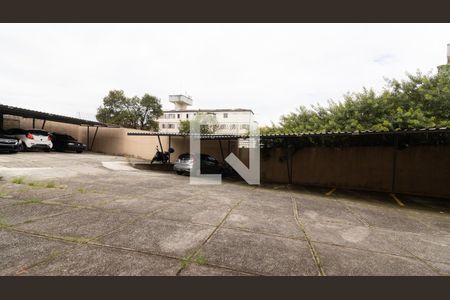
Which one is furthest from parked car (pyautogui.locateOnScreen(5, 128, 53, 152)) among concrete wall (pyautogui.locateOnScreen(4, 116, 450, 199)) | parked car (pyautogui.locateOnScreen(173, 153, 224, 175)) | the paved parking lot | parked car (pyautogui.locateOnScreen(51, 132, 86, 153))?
parked car (pyautogui.locateOnScreen(173, 153, 224, 175))

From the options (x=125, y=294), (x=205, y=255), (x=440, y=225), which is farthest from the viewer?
(x=440, y=225)

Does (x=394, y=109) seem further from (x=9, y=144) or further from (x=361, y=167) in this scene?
(x=9, y=144)

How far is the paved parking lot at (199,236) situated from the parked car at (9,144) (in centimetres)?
712

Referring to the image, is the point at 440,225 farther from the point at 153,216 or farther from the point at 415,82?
the point at 415,82

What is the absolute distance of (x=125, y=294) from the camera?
2174mm

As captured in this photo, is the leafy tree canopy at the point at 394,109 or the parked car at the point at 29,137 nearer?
the leafy tree canopy at the point at 394,109

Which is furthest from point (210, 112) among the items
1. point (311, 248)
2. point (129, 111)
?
point (311, 248)

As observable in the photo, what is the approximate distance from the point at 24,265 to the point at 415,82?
15822 millimetres

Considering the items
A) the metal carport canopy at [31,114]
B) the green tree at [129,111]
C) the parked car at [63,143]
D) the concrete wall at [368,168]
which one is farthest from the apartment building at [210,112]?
the concrete wall at [368,168]

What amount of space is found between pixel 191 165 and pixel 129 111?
27.9 m

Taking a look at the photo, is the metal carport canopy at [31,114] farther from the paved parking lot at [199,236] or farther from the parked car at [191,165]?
the parked car at [191,165]

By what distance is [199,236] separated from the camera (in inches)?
144

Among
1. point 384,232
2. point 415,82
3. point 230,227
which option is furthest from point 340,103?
point 230,227

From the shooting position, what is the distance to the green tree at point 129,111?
3406cm
